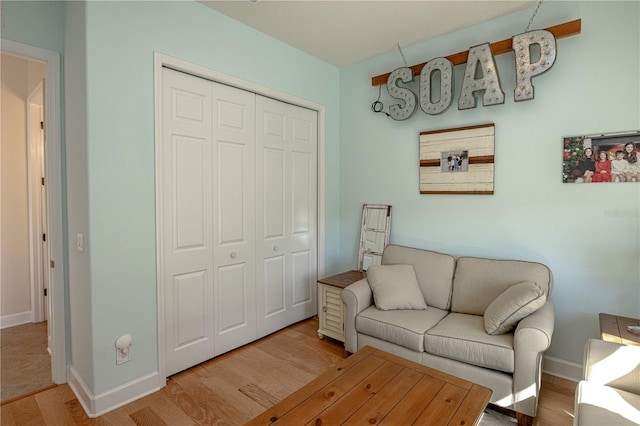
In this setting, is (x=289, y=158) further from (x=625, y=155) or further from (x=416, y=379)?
(x=625, y=155)

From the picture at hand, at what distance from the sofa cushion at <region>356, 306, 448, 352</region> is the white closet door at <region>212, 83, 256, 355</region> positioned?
106cm

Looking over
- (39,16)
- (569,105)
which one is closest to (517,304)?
(569,105)

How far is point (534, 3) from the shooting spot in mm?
2400

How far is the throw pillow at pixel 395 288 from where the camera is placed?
2.49 meters

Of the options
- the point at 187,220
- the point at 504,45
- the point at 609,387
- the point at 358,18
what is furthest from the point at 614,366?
the point at 358,18

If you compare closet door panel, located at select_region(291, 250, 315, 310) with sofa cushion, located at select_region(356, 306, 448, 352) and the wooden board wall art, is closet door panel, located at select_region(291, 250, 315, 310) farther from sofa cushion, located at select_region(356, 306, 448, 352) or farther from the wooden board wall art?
the wooden board wall art

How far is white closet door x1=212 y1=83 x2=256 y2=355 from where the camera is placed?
2.63m

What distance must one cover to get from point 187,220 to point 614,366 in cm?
266

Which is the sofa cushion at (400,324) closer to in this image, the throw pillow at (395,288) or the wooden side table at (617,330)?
the throw pillow at (395,288)

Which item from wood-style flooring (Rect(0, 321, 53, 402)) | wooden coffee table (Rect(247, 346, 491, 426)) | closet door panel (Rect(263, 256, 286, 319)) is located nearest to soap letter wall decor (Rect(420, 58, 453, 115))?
closet door panel (Rect(263, 256, 286, 319))

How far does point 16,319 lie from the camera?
10.8ft

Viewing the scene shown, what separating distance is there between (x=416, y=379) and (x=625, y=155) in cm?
202

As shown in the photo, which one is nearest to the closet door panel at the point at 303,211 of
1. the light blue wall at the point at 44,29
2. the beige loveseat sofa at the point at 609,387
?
the light blue wall at the point at 44,29

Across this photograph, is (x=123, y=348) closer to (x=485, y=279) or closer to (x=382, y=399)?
(x=382, y=399)
